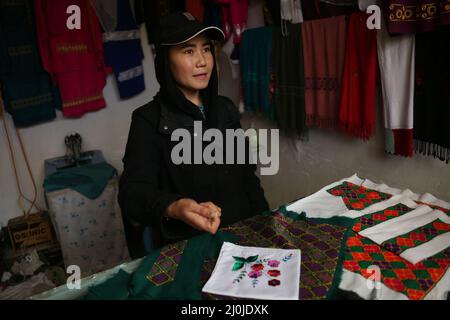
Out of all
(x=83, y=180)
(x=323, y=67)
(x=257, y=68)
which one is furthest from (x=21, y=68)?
(x=323, y=67)

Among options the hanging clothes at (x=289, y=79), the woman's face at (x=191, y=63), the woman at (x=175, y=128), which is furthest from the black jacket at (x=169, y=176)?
the hanging clothes at (x=289, y=79)

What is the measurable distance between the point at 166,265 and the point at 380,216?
0.69 meters

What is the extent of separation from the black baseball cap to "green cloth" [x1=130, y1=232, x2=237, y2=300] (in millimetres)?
670

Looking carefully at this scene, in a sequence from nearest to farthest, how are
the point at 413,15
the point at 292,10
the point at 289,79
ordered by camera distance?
the point at 413,15 < the point at 292,10 < the point at 289,79

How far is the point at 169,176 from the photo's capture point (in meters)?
1.43

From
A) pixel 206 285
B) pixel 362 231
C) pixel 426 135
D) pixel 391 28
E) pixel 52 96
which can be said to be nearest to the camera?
pixel 206 285

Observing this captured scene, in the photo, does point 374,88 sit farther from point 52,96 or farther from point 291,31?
point 52,96

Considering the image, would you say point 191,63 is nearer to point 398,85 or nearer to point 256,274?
point 256,274

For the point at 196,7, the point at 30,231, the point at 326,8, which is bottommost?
the point at 30,231

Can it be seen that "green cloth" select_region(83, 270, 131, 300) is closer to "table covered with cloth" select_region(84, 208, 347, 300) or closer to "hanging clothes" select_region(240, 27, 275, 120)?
"table covered with cloth" select_region(84, 208, 347, 300)

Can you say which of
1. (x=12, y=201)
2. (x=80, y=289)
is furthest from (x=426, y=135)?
(x=12, y=201)

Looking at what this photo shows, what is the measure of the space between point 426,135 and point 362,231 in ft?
2.95

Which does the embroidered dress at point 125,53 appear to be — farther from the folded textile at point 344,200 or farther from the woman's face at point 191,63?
the folded textile at point 344,200

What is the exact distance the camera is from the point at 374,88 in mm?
1931
